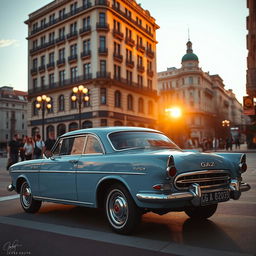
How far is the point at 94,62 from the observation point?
137 ft

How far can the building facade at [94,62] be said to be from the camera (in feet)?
137

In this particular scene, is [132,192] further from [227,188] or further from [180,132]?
[180,132]

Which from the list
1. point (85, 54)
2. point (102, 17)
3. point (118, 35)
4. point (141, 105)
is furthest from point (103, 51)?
point (141, 105)

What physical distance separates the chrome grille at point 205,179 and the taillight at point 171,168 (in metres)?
0.10

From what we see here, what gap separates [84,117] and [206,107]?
61.6 meters

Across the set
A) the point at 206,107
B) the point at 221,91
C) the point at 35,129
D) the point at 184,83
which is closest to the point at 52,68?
the point at 35,129

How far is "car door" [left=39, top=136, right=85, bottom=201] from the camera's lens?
5676mm

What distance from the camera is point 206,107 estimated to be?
96.3 m

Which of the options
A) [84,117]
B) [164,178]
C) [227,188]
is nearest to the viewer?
[164,178]

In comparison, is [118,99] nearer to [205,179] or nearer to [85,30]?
[85,30]

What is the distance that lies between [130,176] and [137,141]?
102 centimetres

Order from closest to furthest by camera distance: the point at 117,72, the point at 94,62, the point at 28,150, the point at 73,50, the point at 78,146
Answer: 1. the point at 78,146
2. the point at 28,150
3. the point at 94,62
4. the point at 117,72
5. the point at 73,50

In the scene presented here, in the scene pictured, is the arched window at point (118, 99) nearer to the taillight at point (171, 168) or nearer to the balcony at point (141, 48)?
the balcony at point (141, 48)

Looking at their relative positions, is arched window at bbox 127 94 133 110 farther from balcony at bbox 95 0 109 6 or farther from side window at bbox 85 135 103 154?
side window at bbox 85 135 103 154
